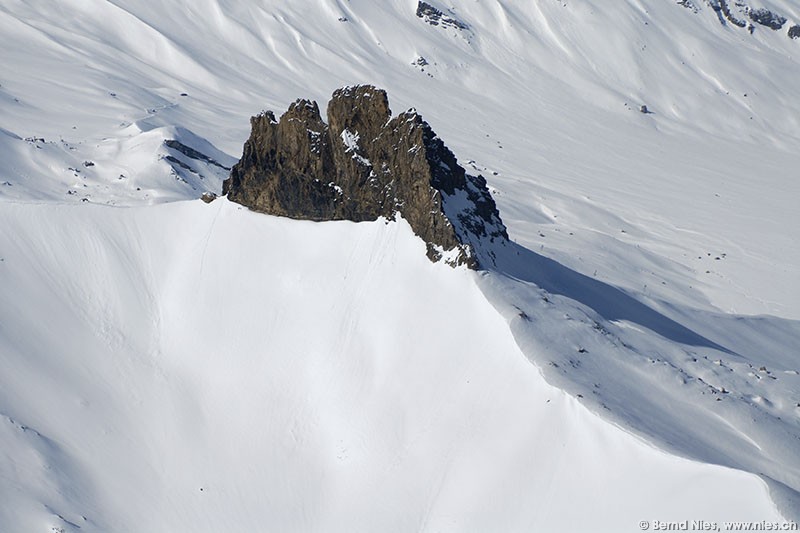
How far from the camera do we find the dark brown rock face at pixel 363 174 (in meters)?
31.1

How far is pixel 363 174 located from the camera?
32.6m

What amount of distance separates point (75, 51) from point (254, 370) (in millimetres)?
47099

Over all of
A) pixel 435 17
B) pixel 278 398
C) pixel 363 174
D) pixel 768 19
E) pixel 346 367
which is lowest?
pixel 435 17

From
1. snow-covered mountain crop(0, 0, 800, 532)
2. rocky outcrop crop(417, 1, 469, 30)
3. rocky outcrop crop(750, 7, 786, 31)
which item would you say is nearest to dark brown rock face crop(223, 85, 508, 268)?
snow-covered mountain crop(0, 0, 800, 532)

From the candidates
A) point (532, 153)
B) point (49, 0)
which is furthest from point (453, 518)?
point (49, 0)

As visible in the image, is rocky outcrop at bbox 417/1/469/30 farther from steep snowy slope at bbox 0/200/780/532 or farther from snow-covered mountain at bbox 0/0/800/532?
steep snowy slope at bbox 0/200/780/532

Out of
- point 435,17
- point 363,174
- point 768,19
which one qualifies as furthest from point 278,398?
point 768,19

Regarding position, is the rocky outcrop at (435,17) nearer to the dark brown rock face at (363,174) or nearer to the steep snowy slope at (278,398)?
the dark brown rock face at (363,174)

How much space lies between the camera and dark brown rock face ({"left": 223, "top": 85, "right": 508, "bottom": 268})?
1224 inches

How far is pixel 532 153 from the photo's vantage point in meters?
70.6

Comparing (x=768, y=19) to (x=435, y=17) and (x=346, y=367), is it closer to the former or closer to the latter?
(x=435, y=17)

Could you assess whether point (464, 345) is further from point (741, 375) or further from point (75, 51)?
point (75, 51)

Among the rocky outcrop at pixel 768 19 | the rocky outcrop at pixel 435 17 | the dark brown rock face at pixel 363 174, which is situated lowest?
the rocky outcrop at pixel 435 17

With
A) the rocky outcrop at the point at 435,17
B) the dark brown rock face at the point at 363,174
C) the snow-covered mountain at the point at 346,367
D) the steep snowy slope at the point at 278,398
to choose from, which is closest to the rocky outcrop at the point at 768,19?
the rocky outcrop at the point at 435,17
